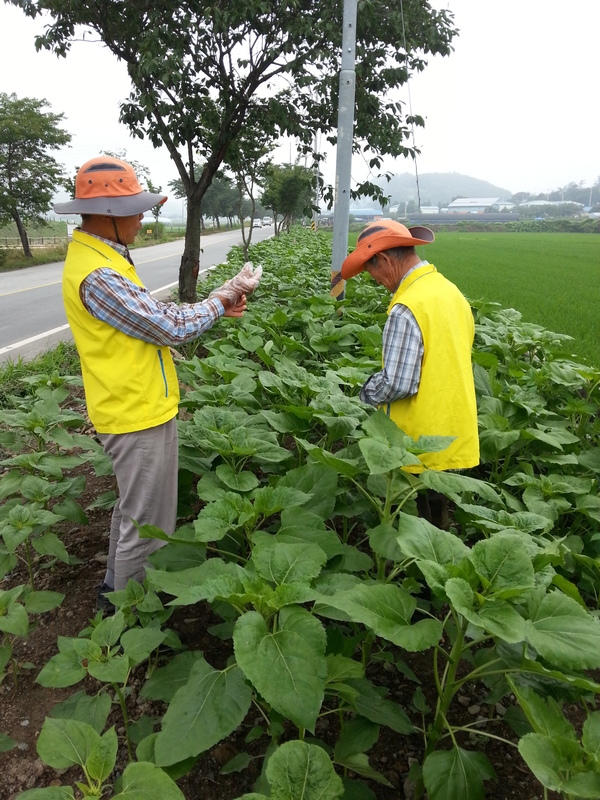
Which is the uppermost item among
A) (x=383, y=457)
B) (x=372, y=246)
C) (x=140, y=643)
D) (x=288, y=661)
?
(x=372, y=246)

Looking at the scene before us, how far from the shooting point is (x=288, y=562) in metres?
1.51

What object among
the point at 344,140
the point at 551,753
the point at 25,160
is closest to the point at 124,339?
the point at 551,753

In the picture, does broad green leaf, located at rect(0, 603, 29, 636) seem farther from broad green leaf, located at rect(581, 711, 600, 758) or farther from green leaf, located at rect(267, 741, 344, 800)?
broad green leaf, located at rect(581, 711, 600, 758)

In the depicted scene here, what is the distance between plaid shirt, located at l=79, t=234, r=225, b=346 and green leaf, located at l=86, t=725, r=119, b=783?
52.3 inches

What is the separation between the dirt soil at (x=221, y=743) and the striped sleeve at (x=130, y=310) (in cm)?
118

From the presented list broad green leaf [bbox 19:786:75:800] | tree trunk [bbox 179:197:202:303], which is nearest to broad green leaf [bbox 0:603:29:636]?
broad green leaf [bbox 19:786:75:800]

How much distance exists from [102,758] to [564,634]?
1083 mm

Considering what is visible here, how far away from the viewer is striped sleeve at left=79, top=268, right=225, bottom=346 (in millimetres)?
2094

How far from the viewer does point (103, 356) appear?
220 cm

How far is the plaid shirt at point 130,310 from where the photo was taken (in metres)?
2.09

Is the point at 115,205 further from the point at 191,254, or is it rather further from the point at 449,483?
the point at 191,254

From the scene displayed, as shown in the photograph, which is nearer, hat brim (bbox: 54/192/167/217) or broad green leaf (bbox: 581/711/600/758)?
broad green leaf (bbox: 581/711/600/758)

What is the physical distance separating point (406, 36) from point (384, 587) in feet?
21.7

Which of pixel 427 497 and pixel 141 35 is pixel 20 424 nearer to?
pixel 427 497
